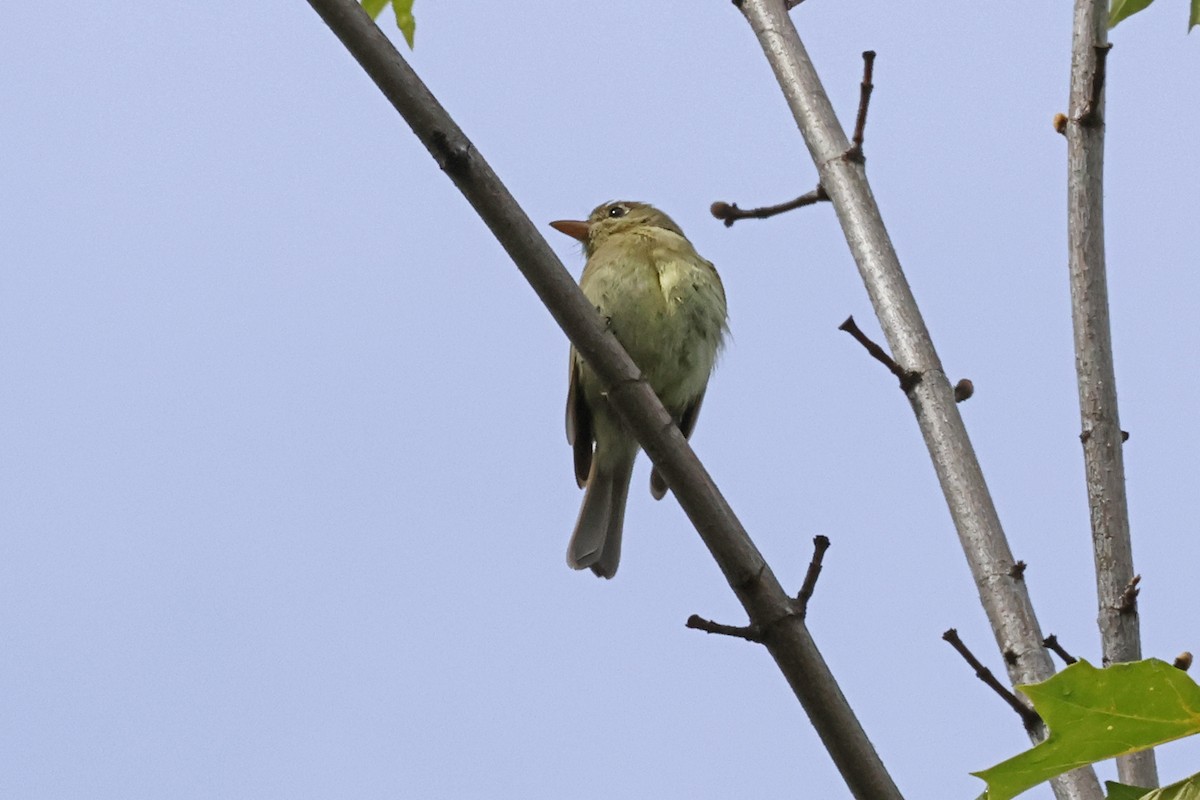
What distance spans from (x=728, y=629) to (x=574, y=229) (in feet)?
15.4

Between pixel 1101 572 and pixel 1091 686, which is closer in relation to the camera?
pixel 1091 686

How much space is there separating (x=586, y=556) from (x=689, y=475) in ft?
10.5

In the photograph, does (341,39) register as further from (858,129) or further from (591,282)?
(591,282)

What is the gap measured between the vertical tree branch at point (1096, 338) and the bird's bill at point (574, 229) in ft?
12.6

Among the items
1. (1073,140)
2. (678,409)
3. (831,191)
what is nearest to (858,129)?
(831,191)

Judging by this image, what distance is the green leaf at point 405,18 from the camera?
2.75 meters

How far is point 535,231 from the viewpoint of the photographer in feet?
8.55

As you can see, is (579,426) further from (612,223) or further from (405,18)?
(405,18)

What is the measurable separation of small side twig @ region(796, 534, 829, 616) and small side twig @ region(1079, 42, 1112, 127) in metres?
1.21

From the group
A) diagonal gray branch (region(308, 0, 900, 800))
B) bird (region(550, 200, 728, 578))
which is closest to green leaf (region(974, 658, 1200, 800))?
diagonal gray branch (region(308, 0, 900, 800))

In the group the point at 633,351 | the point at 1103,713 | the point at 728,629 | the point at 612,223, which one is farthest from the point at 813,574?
the point at 612,223

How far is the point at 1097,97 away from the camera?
3.21 m

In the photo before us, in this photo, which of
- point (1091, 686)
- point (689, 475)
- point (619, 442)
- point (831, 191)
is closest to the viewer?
point (1091, 686)

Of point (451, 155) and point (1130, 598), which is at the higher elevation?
point (451, 155)
